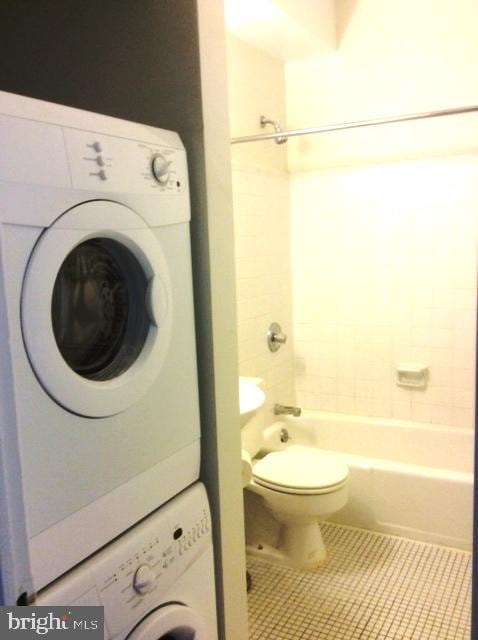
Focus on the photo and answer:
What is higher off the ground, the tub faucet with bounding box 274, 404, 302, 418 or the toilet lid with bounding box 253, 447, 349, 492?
the tub faucet with bounding box 274, 404, 302, 418

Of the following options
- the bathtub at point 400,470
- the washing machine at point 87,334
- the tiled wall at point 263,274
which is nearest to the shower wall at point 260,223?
the tiled wall at point 263,274

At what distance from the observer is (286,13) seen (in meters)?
2.37

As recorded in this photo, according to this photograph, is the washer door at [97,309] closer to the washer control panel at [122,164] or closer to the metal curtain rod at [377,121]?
the washer control panel at [122,164]

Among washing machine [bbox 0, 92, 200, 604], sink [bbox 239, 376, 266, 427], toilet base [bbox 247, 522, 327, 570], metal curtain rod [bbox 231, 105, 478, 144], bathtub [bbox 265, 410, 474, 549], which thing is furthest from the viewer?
bathtub [bbox 265, 410, 474, 549]

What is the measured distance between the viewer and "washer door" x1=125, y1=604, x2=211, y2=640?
1183 millimetres

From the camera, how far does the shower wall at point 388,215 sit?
2.65 m

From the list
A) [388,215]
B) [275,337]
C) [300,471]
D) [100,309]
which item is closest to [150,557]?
[100,309]

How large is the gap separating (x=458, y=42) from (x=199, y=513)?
237 centimetres

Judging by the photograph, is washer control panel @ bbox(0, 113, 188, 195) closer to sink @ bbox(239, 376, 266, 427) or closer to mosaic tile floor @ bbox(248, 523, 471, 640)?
sink @ bbox(239, 376, 266, 427)

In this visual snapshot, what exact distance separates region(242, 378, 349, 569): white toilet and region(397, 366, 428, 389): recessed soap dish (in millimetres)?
636

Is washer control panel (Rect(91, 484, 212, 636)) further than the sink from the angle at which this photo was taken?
No

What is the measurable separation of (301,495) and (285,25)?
78.1 inches

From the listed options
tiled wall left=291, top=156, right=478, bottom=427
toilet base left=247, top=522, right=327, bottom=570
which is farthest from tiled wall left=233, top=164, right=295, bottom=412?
toilet base left=247, top=522, right=327, bottom=570

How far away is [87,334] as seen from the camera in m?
1.20
